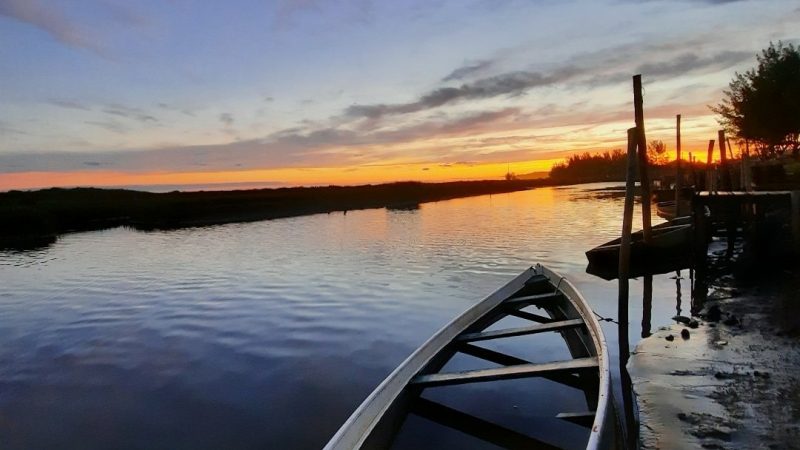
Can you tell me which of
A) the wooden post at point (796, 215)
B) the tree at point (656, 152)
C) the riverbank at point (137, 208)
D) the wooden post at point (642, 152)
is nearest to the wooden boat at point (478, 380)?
the wooden post at point (642, 152)

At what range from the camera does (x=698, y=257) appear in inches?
738

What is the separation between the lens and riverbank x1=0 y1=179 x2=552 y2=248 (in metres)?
44.9

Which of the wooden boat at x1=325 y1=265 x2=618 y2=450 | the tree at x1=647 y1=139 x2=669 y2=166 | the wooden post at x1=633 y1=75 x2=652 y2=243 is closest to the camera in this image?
the wooden boat at x1=325 y1=265 x2=618 y2=450

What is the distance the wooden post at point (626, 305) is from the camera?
700cm

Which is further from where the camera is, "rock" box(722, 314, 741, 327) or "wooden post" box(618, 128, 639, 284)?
"wooden post" box(618, 128, 639, 284)

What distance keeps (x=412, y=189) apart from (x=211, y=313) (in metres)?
108

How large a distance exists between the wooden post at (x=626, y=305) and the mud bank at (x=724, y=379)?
45 centimetres

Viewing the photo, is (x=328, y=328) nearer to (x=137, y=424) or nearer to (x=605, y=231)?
(x=137, y=424)

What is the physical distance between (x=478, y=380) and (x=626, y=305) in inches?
252

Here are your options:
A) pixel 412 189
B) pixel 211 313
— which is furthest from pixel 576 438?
pixel 412 189

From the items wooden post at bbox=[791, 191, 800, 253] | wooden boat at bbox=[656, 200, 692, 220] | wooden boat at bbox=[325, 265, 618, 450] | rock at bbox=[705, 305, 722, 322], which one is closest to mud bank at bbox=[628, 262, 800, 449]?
rock at bbox=[705, 305, 722, 322]

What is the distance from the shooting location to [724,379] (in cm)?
693

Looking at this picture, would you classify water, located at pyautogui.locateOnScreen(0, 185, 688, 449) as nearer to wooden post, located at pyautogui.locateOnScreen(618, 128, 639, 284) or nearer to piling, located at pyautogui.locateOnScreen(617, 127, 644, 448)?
piling, located at pyautogui.locateOnScreen(617, 127, 644, 448)

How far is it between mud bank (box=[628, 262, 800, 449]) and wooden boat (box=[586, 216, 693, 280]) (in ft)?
23.2
